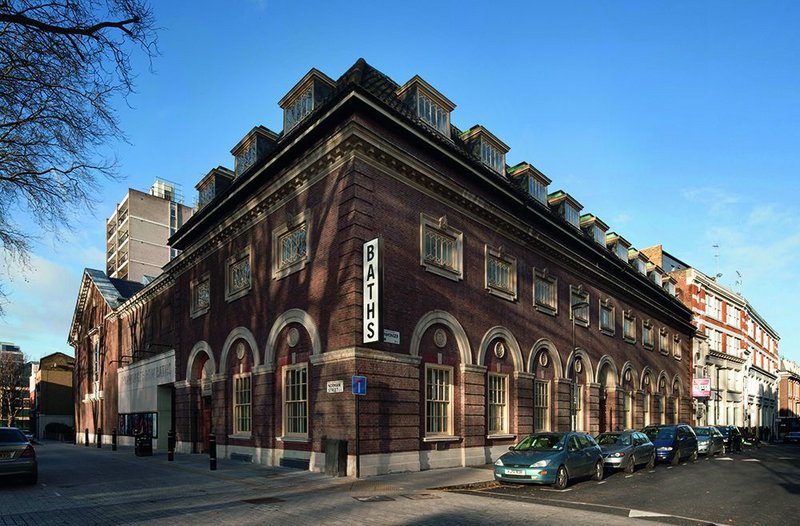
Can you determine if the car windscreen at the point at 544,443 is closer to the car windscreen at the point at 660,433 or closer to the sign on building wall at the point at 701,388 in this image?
the car windscreen at the point at 660,433

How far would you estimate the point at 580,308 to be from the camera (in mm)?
32188

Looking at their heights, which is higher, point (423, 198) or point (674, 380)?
point (423, 198)

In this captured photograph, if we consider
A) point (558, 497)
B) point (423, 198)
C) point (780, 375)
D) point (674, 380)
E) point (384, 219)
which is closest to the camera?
point (558, 497)

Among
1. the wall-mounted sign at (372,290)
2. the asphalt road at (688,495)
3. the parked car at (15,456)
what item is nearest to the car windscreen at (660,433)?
the asphalt road at (688,495)

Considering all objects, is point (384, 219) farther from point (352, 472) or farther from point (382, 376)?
point (352, 472)

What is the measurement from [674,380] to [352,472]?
3779cm

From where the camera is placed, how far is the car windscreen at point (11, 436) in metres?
15.8

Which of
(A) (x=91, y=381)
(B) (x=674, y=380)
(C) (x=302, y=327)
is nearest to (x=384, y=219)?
(C) (x=302, y=327)

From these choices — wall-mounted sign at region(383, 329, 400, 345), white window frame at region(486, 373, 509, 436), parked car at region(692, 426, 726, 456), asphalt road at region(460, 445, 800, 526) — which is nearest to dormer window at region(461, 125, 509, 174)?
white window frame at region(486, 373, 509, 436)

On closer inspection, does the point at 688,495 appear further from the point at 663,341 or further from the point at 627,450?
the point at 663,341

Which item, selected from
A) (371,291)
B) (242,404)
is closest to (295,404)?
(242,404)

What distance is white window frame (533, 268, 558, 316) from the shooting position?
91.5ft

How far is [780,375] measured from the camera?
96500 millimetres

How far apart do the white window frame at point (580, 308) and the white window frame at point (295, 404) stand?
1582cm
